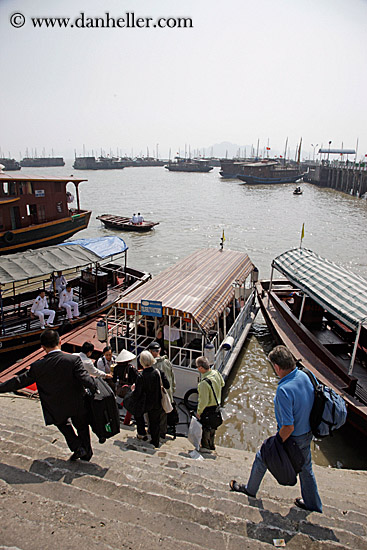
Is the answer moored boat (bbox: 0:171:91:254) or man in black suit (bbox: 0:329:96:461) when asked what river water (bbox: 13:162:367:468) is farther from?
moored boat (bbox: 0:171:91:254)

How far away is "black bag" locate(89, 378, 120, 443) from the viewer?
389cm

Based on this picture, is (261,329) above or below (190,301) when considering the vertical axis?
below

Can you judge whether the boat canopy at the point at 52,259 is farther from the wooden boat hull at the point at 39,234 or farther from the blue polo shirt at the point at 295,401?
the wooden boat hull at the point at 39,234

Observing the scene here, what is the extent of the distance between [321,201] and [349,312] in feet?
178

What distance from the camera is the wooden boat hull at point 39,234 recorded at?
65.9ft

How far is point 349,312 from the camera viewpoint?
7891mm

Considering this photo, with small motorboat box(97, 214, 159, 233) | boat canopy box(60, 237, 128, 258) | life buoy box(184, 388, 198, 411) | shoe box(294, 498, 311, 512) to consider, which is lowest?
small motorboat box(97, 214, 159, 233)

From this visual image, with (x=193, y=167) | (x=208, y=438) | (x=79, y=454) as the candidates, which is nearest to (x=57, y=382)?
(x=79, y=454)

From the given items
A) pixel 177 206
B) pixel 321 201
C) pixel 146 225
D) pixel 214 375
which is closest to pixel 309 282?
pixel 214 375

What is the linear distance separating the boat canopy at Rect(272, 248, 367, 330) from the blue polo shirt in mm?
4594

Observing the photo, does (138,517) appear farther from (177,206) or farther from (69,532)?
(177,206)

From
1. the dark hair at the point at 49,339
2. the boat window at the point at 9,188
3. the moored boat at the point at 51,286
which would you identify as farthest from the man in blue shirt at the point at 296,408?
the boat window at the point at 9,188

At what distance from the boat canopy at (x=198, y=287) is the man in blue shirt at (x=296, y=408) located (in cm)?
373

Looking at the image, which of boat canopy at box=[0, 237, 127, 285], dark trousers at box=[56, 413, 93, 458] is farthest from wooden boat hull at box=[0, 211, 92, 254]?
dark trousers at box=[56, 413, 93, 458]
